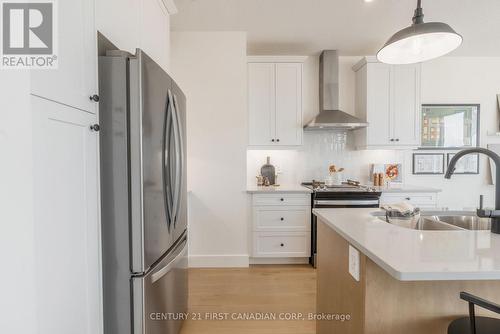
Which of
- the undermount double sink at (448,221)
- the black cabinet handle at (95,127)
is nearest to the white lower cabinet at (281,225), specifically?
the undermount double sink at (448,221)

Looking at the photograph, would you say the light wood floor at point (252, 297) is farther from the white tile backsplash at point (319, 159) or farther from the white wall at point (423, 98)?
the white wall at point (423, 98)

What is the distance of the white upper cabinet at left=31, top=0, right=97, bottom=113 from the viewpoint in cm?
93

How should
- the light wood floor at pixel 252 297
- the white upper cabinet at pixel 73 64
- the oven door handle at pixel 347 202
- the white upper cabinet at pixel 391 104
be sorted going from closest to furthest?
1. the white upper cabinet at pixel 73 64
2. the light wood floor at pixel 252 297
3. the oven door handle at pixel 347 202
4. the white upper cabinet at pixel 391 104

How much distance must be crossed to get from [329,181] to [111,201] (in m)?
2.96

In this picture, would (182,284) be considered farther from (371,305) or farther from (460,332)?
(460,332)

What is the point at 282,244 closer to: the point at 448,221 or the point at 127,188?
the point at 448,221

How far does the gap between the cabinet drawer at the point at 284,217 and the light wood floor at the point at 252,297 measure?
1.62 ft

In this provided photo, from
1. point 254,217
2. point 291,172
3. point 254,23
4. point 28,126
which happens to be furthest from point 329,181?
point 28,126

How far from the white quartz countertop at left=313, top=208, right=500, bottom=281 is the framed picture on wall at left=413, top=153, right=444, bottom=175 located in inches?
119

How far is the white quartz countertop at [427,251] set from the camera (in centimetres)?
80

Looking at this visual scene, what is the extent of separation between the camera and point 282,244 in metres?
3.20

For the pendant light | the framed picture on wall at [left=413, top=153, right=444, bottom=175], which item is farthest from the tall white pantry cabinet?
the framed picture on wall at [left=413, top=153, right=444, bottom=175]

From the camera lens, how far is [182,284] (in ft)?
6.27

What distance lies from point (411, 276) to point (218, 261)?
2.67 metres
